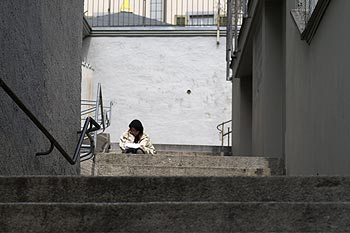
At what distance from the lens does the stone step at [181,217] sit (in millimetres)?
3578

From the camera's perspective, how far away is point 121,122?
68.1 feet

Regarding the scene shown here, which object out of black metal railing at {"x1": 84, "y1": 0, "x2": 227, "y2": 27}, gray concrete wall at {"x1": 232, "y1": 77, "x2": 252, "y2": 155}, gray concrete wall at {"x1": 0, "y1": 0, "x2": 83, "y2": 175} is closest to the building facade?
gray concrete wall at {"x1": 0, "y1": 0, "x2": 83, "y2": 175}

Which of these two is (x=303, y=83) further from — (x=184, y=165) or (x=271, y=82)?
(x=271, y=82)

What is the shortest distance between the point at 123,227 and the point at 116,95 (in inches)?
678

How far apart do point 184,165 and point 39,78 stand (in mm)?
3066

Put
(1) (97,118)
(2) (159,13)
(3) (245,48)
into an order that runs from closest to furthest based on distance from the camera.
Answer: (1) (97,118)
(3) (245,48)
(2) (159,13)

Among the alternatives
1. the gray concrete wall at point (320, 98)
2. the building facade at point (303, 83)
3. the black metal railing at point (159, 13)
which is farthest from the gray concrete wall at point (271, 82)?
the black metal railing at point (159, 13)

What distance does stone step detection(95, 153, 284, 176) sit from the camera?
8805 millimetres

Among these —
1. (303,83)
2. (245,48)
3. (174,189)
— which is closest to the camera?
(174,189)

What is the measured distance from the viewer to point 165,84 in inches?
822

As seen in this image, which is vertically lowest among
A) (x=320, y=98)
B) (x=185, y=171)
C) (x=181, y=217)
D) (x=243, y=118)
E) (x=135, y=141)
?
(x=181, y=217)

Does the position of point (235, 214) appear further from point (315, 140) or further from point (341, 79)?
point (315, 140)

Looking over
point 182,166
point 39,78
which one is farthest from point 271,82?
point 39,78

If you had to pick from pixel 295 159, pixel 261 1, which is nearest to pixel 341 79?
pixel 295 159
